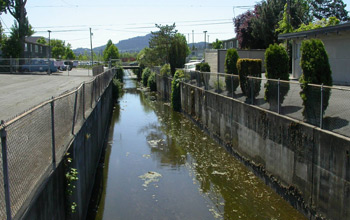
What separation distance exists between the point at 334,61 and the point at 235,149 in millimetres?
8611

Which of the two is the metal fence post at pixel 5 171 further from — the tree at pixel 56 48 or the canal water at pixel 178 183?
the tree at pixel 56 48

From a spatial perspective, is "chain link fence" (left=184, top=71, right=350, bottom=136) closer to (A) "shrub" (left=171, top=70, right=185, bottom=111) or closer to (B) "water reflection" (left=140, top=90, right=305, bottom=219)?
(B) "water reflection" (left=140, top=90, right=305, bottom=219)

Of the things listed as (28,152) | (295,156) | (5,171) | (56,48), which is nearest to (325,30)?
(295,156)

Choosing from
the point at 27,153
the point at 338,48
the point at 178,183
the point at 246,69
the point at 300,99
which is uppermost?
the point at 338,48

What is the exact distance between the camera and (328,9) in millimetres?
60031

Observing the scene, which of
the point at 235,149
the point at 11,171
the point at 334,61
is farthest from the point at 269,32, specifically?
the point at 11,171

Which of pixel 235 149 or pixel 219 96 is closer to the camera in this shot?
pixel 235 149

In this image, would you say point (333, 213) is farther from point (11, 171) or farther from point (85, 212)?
point (11, 171)

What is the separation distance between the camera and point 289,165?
30.6 feet

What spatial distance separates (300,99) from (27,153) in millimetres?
7517

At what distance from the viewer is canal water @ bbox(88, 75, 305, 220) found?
924 cm

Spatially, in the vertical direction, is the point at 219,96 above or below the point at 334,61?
below

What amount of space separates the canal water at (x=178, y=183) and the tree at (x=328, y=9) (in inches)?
1966

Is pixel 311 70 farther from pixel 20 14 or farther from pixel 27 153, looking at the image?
pixel 20 14
